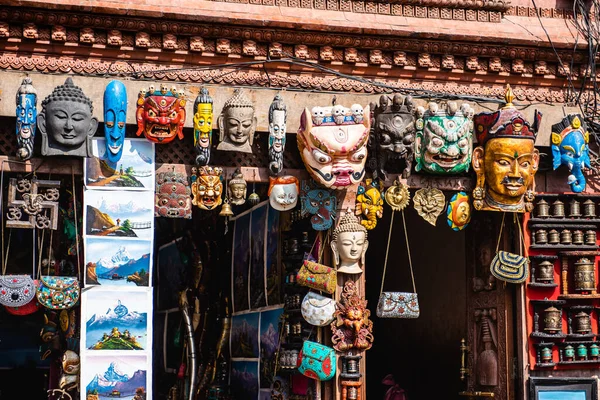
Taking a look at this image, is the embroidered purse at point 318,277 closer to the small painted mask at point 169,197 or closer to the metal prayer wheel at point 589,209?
the small painted mask at point 169,197

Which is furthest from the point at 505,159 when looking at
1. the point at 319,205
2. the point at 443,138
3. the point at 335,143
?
the point at 319,205

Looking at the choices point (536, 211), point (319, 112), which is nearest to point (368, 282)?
point (536, 211)

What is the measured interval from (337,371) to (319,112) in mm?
2399

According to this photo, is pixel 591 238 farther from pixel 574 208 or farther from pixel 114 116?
pixel 114 116

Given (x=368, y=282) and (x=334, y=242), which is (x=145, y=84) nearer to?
(x=334, y=242)

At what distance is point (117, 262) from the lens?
968 cm

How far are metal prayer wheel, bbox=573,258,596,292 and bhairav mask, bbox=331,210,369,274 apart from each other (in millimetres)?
2212

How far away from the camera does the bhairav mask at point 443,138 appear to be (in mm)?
10430

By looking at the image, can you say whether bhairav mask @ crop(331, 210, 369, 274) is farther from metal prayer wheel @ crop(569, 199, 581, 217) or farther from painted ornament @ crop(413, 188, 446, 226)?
metal prayer wheel @ crop(569, 199, 581, 217)

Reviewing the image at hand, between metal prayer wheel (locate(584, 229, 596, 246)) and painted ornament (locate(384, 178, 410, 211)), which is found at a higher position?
painted ornament (locate(384, 178, 410, 211))

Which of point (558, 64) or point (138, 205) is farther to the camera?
point (558, 64)

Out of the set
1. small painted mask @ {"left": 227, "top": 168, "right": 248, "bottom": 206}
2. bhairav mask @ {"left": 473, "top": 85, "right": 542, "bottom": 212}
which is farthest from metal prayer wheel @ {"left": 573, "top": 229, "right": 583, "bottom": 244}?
small painted mask @ {"left": 227, "top": 168, "right": 248, "bottom": 206}

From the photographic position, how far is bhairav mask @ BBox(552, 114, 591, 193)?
1082 cm

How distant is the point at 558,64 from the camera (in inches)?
439
